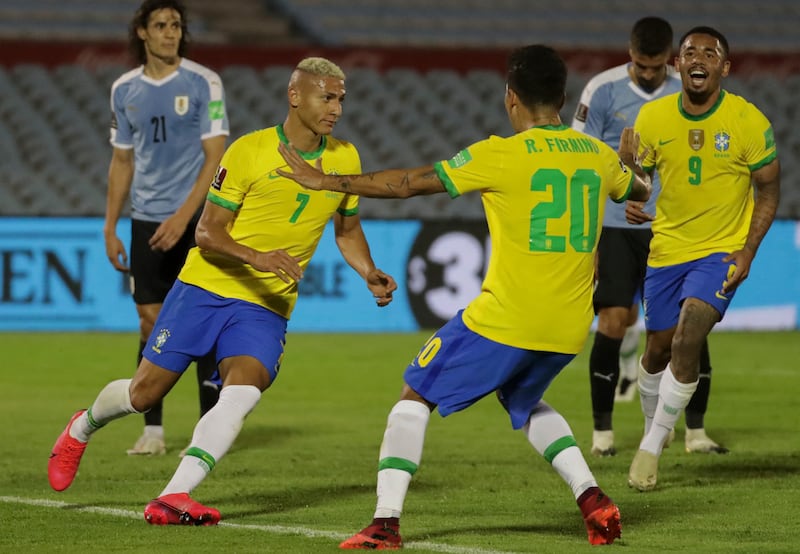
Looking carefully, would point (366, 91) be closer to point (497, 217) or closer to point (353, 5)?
point (353, 5)

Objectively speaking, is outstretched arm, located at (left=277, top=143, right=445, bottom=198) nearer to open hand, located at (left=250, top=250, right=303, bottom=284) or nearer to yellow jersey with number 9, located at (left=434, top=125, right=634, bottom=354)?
yellow jersey with number 9, located at (left=434, top=125, right=634, bottom=354)

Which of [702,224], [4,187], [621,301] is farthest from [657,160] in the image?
[4,187]

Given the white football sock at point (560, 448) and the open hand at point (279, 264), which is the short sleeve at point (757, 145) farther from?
the open hand at point (279, 264)

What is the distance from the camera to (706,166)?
22.9 feet

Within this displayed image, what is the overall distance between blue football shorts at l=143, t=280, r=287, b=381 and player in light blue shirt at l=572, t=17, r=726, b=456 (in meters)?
2.45

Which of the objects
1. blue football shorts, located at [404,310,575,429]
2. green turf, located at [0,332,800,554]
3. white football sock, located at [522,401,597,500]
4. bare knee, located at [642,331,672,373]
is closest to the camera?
blue football shorts, located at [404,310,575,429]

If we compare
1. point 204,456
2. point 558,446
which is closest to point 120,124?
point 204,456

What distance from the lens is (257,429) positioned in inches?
359

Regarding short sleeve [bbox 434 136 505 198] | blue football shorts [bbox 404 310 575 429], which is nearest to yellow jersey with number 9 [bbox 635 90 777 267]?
blue football shorts [bbox 404 310 575 429]

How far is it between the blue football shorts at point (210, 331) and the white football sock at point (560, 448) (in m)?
1.10

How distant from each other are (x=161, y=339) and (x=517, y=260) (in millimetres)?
1632

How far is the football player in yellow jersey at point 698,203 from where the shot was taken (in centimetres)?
687

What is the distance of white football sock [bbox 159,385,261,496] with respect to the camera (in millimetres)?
5766

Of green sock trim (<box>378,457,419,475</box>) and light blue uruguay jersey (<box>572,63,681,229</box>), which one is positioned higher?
light blue uruguay jersey (<box>572,63,681,229</box>)
